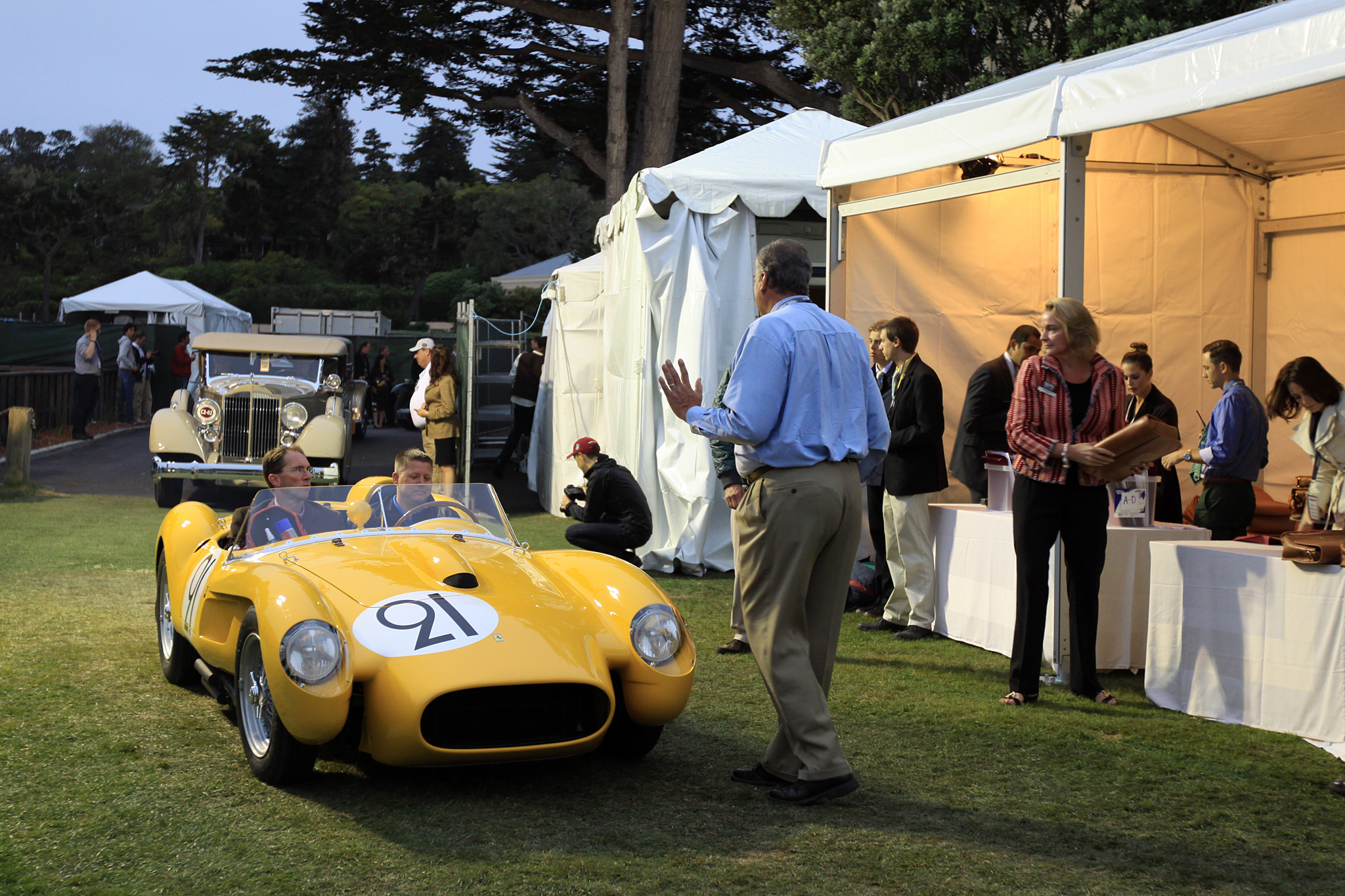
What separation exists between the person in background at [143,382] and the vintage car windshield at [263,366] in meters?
10.8

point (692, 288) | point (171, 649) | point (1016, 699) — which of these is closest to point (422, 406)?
point (692, 288)

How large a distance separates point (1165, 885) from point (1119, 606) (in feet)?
9.16

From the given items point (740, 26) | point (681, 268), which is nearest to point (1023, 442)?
point (681, 268)

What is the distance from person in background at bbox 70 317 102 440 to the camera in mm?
19312

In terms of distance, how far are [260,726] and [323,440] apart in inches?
388

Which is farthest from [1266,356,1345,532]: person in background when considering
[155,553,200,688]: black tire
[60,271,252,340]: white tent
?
[60,271,252,340]: white tent

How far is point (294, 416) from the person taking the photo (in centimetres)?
1447

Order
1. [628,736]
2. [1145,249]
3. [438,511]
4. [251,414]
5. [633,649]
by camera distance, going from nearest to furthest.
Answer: [633,649] → [628,736] → [438,511] → [1145,249] → [251,414]

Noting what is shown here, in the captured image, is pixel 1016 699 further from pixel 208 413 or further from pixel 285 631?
pixel 208 413

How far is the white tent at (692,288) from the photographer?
939 centimetres

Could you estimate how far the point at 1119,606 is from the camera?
6.02 m

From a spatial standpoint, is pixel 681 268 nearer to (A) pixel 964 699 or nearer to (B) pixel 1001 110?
(B) pixel 1001 110

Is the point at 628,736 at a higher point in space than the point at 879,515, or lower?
lower

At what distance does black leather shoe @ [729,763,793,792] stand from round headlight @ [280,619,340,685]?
5.00ft
